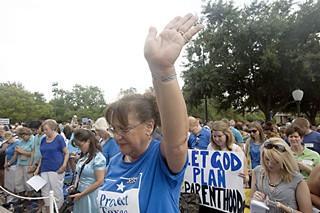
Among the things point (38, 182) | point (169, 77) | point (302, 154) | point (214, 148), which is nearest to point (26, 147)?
point (38, 182)

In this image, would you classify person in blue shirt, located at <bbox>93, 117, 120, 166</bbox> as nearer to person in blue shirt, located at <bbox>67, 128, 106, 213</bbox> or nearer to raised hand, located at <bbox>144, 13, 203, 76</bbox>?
person in blue shirt, located at <bbox>67, 128, 106, 213</bbox>

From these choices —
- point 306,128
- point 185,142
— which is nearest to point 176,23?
point 185,142

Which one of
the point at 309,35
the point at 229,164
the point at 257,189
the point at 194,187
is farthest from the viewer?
the point at 309,35

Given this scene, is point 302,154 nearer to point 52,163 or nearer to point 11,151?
point 52,163

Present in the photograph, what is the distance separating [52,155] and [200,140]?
9.46ft

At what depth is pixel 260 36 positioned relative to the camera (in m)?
21.6

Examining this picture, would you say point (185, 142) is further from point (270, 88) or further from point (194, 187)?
point (270, 88)

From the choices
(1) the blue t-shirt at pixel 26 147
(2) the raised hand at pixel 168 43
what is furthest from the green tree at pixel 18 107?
(2) the raised hand at pixel 168 43

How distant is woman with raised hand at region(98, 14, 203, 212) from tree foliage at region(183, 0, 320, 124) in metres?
21.1

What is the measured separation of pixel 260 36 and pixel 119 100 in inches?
858

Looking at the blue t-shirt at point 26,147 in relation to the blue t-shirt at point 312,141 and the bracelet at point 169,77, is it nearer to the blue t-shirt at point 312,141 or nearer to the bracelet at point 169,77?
the blue t-shirt at point 312,141

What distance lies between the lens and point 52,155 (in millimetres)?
6070

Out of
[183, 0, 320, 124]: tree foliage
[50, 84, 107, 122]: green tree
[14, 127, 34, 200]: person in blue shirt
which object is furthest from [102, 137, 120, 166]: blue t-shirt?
[50, 84, 107, 122]: green tree

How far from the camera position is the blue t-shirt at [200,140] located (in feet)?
18.5
